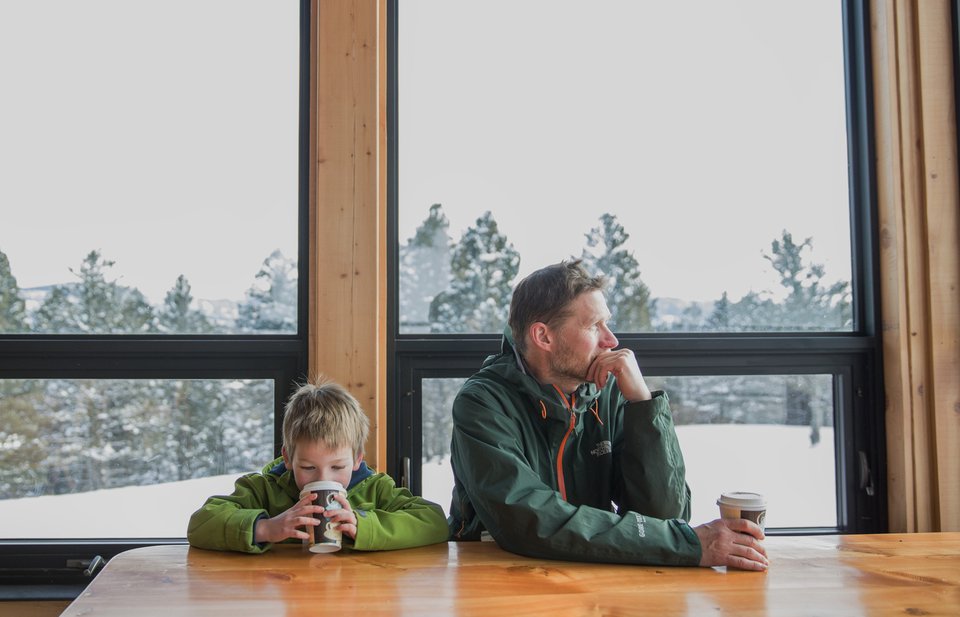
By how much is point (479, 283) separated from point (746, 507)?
1.21 m

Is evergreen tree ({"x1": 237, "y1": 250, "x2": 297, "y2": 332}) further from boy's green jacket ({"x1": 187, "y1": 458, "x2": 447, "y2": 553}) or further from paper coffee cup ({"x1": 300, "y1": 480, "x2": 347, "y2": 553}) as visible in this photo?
paper coffee cup ({"x1": 300, "y1": 480, "x2": 347, "y2": 553})

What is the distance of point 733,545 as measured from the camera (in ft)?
4.86

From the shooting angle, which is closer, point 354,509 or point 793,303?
point 354,509

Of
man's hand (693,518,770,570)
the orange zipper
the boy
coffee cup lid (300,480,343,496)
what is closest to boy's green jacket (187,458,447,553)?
the boy

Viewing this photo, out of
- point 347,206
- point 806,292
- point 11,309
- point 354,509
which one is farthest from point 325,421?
point 806,292

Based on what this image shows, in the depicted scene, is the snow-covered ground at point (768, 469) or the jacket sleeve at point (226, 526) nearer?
the jacket sleeve at point (226, 526)

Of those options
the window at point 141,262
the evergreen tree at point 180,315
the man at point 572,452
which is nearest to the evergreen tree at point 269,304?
the window at point 141,262

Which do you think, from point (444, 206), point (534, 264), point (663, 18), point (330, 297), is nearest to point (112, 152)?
point (330, 297)

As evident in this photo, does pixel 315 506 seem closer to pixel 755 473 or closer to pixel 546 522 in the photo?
pixel 546 522

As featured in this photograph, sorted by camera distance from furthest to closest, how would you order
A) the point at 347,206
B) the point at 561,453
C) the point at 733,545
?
the point at 347,206, the point at 561,453, the point at 733,545

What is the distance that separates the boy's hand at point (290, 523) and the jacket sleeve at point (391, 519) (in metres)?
0.12

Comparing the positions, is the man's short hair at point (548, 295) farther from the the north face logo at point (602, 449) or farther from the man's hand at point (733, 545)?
the man's hand at point (733, 545)

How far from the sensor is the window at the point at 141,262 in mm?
2387

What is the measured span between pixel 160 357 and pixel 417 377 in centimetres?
78
